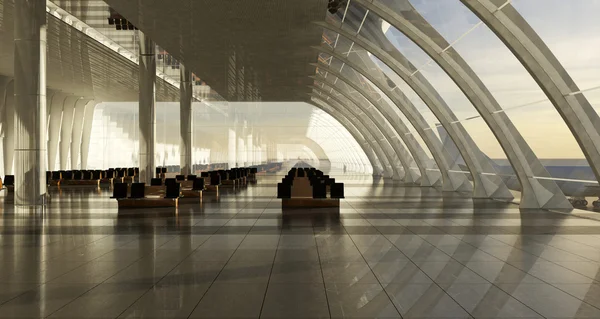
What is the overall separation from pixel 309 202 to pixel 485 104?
6073 millimetres

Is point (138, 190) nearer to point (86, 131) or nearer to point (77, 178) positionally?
point (77, 178)

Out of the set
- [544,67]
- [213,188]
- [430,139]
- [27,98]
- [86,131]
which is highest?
[86,131]

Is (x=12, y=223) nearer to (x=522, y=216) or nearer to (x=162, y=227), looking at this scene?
(x=162, y=227)

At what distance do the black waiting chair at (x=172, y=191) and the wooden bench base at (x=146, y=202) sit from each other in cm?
28

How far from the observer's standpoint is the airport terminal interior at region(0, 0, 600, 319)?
6305 millimetres

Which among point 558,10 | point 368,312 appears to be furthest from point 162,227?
point 558,10

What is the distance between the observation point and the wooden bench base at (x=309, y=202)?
16906 mm

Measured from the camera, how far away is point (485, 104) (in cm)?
1784

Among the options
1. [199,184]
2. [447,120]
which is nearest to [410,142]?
[447,120]

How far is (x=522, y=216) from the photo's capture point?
14781 millimetres

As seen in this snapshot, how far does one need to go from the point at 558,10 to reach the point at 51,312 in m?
20.9

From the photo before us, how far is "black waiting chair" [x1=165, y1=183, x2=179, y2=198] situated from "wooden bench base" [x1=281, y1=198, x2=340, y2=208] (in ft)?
9.86

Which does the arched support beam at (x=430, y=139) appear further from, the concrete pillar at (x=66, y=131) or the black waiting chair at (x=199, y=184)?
the concrete pillar at (x=66, y=131)

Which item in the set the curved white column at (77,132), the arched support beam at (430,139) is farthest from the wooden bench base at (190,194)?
the curved white column at (77,132)
